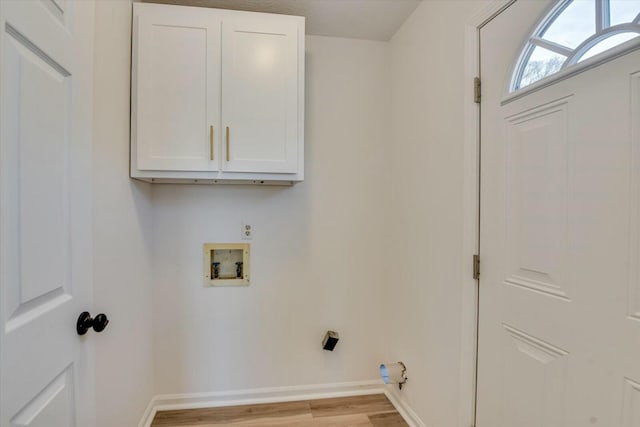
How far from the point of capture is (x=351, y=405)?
197 cm

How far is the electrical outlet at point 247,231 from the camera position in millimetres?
1979

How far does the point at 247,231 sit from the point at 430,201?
117 centimetres

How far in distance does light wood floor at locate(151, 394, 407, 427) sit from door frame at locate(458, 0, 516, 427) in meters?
0.68

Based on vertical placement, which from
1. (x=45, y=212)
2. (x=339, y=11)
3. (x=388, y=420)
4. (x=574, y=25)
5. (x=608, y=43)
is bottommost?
(x=388, y=420)

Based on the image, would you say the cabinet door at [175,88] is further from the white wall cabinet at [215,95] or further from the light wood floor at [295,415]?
the light wood floor at [295,415]

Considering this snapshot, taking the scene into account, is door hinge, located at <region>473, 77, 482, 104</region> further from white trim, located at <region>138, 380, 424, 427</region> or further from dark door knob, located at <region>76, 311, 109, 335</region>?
white trim, located at <region>138, 380, 424, 427</region>

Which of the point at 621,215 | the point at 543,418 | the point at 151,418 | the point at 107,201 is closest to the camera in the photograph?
the point at 621,215

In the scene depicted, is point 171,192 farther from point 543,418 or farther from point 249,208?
point 543,418

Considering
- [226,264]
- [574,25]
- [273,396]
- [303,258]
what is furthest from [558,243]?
[273,396]

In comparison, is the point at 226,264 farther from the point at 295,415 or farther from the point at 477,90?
the point at 477,90

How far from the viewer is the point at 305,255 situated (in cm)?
206

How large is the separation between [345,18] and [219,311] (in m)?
2.07

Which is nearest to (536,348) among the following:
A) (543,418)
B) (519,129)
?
(543,418)

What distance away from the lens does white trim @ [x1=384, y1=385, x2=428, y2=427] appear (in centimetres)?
175
